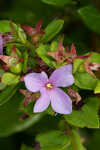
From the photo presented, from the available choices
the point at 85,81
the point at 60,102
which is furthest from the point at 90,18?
the point at 60,102

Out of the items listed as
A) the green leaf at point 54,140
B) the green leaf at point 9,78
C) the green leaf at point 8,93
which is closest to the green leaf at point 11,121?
the green leaf at point 54,140

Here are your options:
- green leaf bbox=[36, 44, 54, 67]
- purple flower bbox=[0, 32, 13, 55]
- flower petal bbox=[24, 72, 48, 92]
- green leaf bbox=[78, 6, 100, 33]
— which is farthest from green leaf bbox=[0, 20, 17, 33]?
green leaf bbox=[78, 6, 100, 33]

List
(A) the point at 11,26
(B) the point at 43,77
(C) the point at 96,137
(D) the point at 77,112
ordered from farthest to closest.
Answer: (C) the point at 96,137, (D) the point at 77,112, (A) the point at 11,26, (B) the point at 43,77

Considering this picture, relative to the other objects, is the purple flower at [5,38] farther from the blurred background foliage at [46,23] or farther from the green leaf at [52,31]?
the blurred background foliage at [46,23]

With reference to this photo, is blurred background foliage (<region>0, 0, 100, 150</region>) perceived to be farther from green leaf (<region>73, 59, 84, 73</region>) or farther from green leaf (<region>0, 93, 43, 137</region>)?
green leaf (<region>73, 59, 84, 73</region>)

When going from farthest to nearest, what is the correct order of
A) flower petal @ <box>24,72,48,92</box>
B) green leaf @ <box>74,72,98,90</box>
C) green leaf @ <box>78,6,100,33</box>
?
1. green leaf @ <box>78,6,100,33</box>
2. green leaf @ <box>74,72,98,90</box>
3. flower petal @ <box>24,72,48,92</box>

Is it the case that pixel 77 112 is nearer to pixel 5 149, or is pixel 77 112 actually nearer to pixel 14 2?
pixel 5 149

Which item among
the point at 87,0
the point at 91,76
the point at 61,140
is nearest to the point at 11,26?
the point at 91,76
